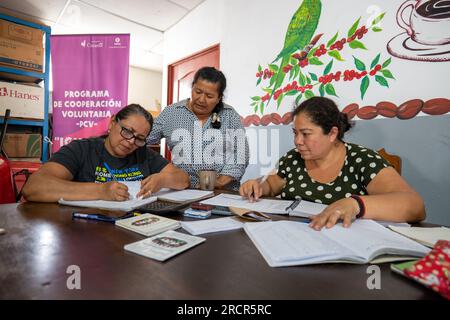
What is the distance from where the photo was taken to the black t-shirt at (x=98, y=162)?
123 cm

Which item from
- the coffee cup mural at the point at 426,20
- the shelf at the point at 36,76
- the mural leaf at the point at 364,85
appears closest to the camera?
the coffee cup mural at the point at 426,20

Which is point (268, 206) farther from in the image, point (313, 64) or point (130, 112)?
point (313, 64)

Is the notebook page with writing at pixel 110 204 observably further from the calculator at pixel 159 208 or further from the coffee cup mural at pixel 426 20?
the coffee cup mural at pixel 426 20

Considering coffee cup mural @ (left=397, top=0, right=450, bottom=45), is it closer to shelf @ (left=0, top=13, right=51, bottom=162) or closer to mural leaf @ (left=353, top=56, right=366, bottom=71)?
mural leaf @ (left=353, top=56, right=366, bottom=71)

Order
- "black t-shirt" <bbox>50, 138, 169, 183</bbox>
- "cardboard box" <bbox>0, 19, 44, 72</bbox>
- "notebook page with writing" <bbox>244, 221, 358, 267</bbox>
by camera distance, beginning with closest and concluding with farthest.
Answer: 1. "notebook page with writing" <bbox>244, 221, 358, 267</bbox>
2. "black t-shirt" <bbox>50, 138, 169, 183</bbox>
3. "cardboard box" <bbox>0, 19, 44, 72</bbox>

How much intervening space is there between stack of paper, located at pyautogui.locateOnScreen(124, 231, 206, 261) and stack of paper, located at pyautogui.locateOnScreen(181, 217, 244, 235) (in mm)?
58

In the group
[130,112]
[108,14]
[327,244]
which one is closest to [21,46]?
[108,14]

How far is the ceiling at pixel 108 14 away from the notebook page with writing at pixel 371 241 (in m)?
3.30

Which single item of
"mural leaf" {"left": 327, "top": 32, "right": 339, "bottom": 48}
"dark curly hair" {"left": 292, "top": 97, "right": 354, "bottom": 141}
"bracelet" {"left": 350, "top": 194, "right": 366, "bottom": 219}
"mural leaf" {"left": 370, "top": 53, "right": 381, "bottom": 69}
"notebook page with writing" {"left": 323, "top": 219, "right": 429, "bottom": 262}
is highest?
"mural leaf" {"left": 327, "top": 32, "right": 339, "bottom": 48}

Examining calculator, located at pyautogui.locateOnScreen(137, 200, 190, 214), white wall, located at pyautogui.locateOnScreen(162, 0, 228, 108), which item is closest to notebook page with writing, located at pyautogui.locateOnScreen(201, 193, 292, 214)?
calculator, located at pyautogui.locateOnScreen(137, 200, 190, 214)

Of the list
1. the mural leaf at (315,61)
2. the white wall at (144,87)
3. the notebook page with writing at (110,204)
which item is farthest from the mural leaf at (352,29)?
the white wall at (144,87)

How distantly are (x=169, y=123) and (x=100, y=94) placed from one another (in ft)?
6.06

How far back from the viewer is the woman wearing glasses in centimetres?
99
